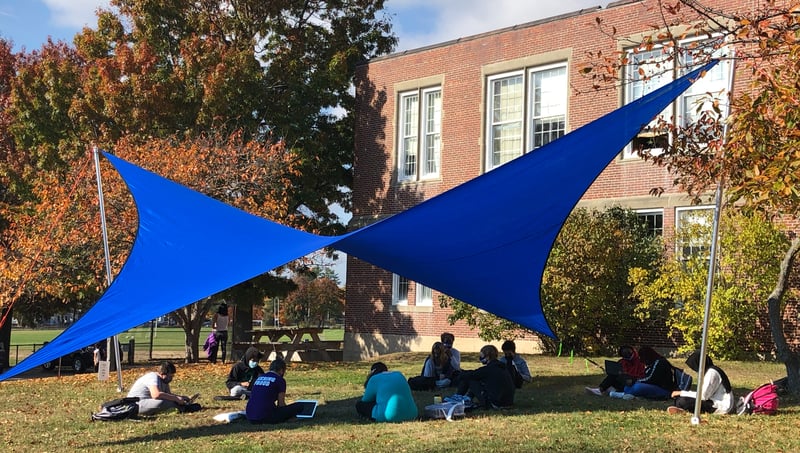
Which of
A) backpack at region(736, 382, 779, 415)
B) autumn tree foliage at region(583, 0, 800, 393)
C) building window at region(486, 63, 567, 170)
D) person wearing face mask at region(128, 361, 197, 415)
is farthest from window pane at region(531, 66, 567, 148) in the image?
person wearing face mask at region(128, 361, 197, 415)

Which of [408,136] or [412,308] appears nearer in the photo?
[412,308]

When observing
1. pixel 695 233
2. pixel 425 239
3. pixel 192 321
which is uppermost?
pixel 695 233

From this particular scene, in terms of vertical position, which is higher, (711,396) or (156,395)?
(711,396)

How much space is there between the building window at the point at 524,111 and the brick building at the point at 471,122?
3 cm

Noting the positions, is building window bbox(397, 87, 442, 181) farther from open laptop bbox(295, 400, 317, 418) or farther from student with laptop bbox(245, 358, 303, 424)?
student with laptop bbox(245, 358, 303, 424)

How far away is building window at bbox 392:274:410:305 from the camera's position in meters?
25.6

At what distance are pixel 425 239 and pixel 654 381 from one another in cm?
389

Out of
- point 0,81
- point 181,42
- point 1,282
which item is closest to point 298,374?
point 1,282

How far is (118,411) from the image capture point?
10938mm

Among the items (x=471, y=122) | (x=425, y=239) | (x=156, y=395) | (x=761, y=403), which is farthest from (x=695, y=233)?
(x=156, y=395)

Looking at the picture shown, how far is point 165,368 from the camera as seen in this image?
11531 millimetres

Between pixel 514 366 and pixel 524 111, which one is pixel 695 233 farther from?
A: pixel 524 111

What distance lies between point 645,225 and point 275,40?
40.6 ft

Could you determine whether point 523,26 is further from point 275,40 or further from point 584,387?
point 584,387
